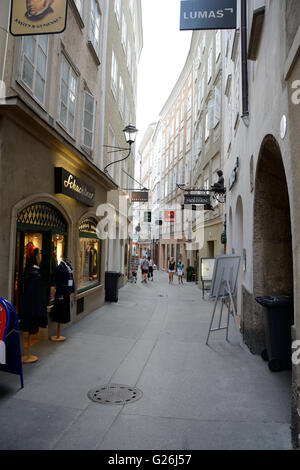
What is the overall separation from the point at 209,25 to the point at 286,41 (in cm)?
455

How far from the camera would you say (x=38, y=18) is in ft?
18.1

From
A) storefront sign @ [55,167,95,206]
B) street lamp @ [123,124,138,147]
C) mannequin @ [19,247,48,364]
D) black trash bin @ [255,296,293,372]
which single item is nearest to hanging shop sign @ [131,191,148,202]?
street lamp @ [123,124,138,147]

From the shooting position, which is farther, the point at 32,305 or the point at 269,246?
the point at 269,246

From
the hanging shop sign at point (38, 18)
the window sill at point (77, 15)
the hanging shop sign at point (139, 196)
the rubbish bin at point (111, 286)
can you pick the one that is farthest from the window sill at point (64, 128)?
the hanging shop sign at point (139, 196)

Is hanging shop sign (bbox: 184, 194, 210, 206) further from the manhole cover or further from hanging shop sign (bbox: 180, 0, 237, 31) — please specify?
the manhole cover

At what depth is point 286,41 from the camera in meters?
3.92

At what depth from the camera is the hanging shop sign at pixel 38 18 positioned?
17.8 ft

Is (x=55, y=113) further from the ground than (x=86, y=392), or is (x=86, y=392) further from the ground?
(x=55, y=113)

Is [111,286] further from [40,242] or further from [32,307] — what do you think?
[32,307]

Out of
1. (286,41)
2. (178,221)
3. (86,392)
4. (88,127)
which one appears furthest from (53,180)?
(178,221)

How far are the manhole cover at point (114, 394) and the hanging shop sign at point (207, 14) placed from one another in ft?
23.0

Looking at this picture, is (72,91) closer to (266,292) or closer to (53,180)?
(53,180)

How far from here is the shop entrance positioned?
6469mm

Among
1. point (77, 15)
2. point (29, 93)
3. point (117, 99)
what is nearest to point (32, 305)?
point (29, 93)
